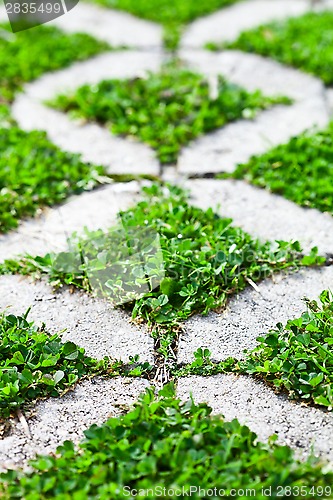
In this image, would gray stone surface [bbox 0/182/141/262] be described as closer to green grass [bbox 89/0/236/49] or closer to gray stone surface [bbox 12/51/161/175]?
gray stone surface [bbox 12/51/161/175]

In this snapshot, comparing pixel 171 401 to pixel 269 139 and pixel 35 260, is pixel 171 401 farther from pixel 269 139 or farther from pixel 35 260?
pixel 269 139

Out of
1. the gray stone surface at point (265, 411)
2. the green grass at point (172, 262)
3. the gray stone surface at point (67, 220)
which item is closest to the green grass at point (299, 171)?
the green grass at point (172, 262)

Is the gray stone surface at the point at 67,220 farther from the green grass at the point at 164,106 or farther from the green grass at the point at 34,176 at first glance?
the green grass at the point at 164,106

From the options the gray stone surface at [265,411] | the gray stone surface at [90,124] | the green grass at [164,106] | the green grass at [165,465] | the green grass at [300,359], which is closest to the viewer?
the green grass at [165,465]

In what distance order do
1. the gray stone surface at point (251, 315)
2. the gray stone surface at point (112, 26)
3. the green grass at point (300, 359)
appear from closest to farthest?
the green grass at point (300, 359)
the gray stone surface at point (251, 315)
the gray stone surface at point (112, 26)

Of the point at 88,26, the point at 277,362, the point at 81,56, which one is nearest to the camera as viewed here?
the point at 277,362

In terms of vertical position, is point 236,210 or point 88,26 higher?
point 88,26

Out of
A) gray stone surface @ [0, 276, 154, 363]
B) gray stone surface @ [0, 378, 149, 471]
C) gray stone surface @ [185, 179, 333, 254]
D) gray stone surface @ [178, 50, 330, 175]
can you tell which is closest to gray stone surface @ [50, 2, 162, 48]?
gray stone surface @ [178, 50, 330, 175]

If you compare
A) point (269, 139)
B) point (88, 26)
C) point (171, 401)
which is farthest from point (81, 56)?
point (171, 401)
